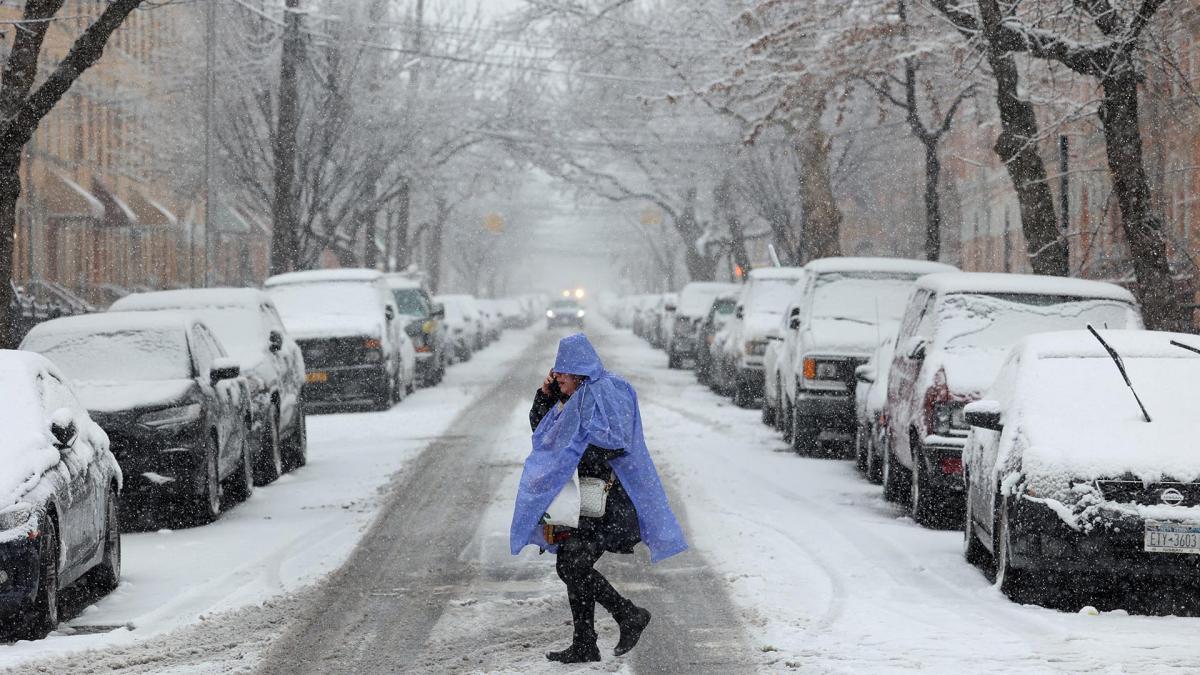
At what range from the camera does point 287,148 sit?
32.2 meters

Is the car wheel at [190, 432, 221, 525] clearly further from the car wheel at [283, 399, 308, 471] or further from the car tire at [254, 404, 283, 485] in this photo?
the car wheel at [283, 399, 308, 471]

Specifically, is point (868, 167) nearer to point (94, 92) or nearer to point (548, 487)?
point (94, 92)

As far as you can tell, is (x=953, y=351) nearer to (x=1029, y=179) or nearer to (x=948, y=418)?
(x=948, y=418)

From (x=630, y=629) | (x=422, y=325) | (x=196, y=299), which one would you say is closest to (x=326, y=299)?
(x=422, y=325)

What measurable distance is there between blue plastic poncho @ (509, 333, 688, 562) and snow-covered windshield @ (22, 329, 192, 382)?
21.7 feet

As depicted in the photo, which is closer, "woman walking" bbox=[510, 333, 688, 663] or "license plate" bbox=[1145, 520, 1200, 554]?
"woman walking" bbox=[510, 333, 688, 663]

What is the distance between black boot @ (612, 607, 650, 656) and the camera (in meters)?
8.06

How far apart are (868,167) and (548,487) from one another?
42.0m

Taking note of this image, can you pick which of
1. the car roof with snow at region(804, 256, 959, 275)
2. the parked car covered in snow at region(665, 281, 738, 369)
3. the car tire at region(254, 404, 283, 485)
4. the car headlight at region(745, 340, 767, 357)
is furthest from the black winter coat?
the parked car covered in snow at region(665, 281, 738, 369)

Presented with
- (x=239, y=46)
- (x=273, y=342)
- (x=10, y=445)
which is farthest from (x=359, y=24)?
(x=10, y=445)

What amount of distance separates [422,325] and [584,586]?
24820mm

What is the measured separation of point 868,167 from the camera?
48812 mm

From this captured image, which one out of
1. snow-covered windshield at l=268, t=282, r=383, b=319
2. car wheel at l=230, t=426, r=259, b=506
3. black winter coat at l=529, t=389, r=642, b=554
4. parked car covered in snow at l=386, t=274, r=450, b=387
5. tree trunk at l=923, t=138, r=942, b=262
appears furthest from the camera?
parked car covered in snow at l=386, t=274, r=450, b=387

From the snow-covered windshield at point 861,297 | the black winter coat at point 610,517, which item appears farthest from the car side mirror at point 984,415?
the snow-covered windshield at point 861,297
